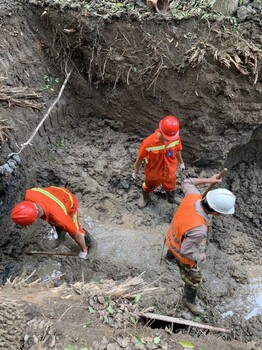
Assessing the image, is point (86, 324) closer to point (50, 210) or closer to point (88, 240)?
point (50, 210)

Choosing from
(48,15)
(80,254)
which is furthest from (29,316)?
(48,15)

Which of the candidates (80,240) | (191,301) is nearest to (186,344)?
(191,301)

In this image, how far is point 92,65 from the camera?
18.1ft

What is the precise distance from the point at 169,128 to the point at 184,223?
1148 mm

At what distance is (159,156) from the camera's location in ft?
14.9

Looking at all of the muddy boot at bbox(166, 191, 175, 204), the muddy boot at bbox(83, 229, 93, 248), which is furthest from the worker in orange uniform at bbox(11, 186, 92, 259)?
the muddy boot at bbox(166, 191, 175, 204)

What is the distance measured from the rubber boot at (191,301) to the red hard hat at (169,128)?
5.65 ft

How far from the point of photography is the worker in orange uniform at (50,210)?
3.74 meters

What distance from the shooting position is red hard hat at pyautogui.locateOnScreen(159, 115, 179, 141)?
4203mm

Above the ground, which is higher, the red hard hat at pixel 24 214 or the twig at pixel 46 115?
the twig at pixel 46 115

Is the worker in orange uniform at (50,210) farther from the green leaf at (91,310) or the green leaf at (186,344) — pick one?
the green leaf at (186,344)

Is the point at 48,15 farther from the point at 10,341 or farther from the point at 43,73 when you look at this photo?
the point at 10,341

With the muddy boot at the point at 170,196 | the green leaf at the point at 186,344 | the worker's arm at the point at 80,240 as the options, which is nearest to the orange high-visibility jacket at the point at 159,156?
the muddy boot at the point at 170,196

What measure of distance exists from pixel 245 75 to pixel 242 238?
226cm
